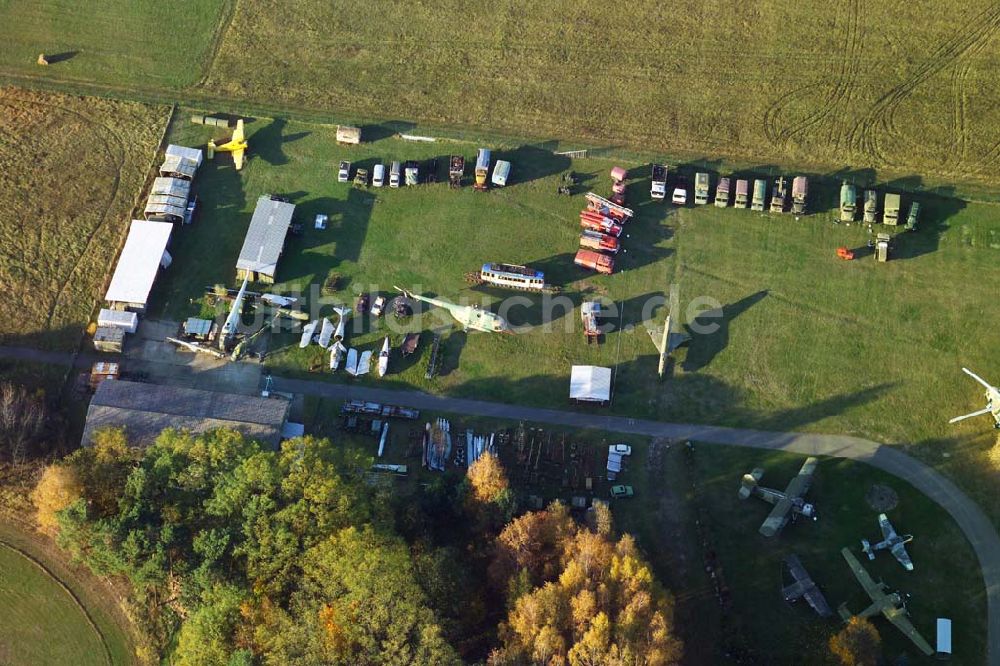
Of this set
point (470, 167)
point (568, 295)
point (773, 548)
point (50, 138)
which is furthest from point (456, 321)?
point (50, 138)

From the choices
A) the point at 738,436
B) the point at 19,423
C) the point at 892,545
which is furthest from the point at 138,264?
the point at 892,545

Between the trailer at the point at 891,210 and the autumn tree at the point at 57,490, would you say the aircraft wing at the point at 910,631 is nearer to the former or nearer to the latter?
the trailer at the point at 891,210

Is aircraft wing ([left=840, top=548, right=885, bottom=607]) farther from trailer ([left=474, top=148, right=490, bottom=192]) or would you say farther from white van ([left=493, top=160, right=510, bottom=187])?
trailer ([left=474, top=148, right=490, bottom=192])

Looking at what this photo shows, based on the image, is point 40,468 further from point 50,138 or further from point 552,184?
point 552,184

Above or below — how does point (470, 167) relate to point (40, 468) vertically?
above

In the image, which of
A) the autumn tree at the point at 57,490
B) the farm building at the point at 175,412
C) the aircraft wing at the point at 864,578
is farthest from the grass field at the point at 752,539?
the autumn tree at the point at 57,490

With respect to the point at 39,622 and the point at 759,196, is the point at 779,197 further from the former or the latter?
the point at 39,622
